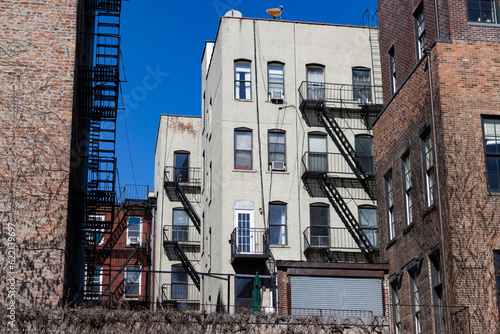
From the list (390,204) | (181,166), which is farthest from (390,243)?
(181,166)

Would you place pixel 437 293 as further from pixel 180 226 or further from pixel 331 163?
pixel 180 226

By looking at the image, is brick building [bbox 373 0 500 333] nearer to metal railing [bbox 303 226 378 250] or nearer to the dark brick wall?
metal railing [bbox 303 226 378 250]

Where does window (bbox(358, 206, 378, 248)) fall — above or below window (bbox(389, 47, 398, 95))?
below

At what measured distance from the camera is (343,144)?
37.5 meters

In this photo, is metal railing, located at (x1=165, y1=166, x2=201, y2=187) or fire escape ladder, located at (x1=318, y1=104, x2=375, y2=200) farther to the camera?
metal railing, located at (x1=165, y1=166, x2=201, y2=187)

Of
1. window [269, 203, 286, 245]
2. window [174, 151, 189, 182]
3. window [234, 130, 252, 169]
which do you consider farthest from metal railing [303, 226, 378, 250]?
window [174, 151, 189, 182]

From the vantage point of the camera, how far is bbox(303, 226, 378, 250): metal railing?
117ft

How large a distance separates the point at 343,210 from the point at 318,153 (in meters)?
2.93

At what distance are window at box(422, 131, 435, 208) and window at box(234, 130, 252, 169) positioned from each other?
14621mm

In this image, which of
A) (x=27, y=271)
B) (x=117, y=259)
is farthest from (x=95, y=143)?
(x=117, y=259)

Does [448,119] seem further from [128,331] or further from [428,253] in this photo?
[128,331]

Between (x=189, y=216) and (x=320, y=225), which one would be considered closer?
(x=320, y=225)

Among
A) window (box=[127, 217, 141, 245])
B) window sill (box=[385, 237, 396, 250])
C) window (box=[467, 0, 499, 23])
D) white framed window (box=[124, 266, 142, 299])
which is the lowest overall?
window sill (box=[385, 237, 396, 250])

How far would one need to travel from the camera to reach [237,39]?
125 ft
